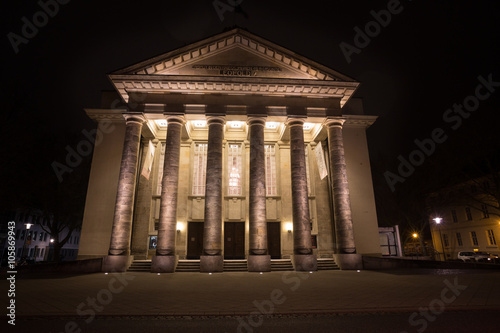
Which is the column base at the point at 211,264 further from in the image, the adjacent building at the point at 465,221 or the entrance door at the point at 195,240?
the adjacent building at the point at 465,221

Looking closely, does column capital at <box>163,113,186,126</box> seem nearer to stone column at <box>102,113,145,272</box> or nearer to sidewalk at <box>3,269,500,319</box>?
stone column at <box>102,113,145,272</box>

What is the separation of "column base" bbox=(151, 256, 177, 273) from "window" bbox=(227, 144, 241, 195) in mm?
9095

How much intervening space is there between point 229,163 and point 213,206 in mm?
7873

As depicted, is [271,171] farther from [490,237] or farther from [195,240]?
[490,237]

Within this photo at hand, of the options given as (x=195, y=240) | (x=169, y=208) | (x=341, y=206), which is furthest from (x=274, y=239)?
(x=169, y=208)

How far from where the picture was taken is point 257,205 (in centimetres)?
1912

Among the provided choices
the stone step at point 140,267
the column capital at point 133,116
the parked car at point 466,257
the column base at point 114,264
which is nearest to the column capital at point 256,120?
the column capital at point 133,116

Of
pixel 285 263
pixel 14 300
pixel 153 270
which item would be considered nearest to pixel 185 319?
pixel 14 300

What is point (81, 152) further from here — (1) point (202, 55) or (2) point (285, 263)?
(2) point (285, 263)

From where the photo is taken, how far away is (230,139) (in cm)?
2645

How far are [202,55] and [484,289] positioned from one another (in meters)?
21.8

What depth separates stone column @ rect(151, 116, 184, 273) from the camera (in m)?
17.6

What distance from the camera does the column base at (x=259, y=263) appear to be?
58.0 ft

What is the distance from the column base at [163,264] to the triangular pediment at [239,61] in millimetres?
14005
